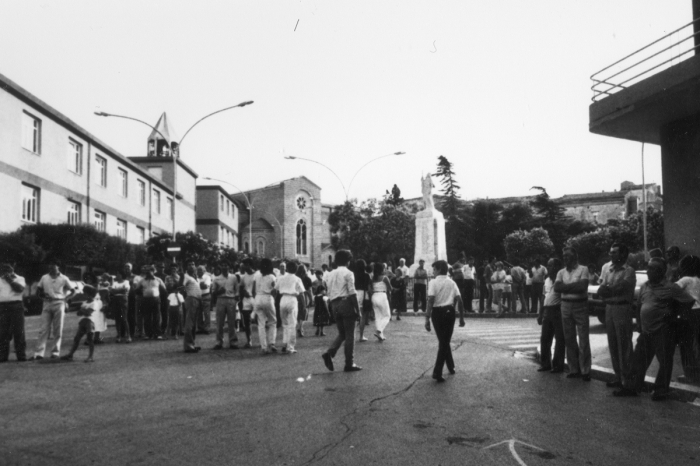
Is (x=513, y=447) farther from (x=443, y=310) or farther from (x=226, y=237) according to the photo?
(x=226, y=237)

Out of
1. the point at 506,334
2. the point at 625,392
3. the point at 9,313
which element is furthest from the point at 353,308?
the point at 506,334

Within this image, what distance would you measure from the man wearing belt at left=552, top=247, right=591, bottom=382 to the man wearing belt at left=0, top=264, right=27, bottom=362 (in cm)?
926

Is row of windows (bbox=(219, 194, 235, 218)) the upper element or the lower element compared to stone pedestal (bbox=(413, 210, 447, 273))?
upper

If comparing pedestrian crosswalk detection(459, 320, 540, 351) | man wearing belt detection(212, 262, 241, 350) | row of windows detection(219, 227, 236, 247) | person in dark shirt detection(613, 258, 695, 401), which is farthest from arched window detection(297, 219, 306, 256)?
person in dark shirt detection(613, 258, 695, 401)

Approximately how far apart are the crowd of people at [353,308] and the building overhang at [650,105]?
309 cm

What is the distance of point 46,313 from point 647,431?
34.8 ft

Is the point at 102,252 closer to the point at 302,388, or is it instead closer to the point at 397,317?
the point at 397,317

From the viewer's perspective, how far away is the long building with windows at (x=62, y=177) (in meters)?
26.1

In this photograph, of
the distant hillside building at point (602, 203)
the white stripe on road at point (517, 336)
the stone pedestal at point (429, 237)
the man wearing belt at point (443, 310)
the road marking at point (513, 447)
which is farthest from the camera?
the distant hillside building at point (602, 203)

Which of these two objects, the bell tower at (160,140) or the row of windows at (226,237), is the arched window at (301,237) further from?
the bell tower at (160,140)

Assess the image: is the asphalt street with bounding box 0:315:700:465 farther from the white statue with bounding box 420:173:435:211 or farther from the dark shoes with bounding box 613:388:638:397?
Result: the white statue with bounding box 420:173:435:211

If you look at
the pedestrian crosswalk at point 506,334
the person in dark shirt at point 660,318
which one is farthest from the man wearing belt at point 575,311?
the pedestrian crosswalk at point 506,334

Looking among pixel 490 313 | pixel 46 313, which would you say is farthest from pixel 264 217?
pixel 46 313

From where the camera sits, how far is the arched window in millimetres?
81250
